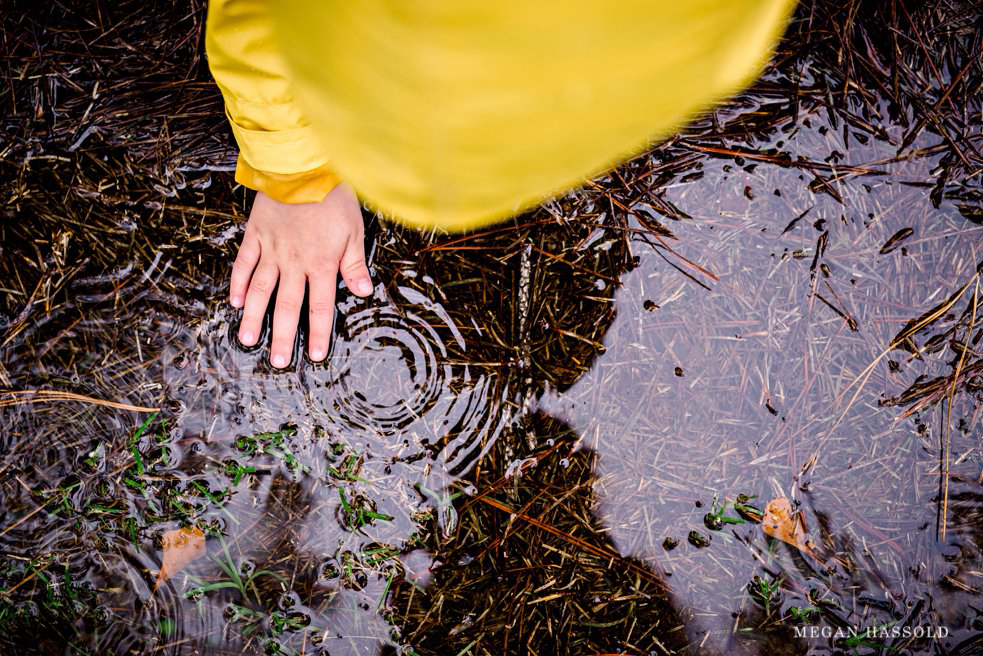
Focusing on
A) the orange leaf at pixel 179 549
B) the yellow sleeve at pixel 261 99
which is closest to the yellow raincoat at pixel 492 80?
the yellow sleeve at pixel 261 99

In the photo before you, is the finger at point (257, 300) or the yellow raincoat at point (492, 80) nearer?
the yellow raincoat at point (492, 80)

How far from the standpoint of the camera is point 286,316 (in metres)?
1.73

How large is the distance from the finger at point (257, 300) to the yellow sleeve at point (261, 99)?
39cm

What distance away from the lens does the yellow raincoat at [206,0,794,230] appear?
1.71ft

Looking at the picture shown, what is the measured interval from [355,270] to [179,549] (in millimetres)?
963

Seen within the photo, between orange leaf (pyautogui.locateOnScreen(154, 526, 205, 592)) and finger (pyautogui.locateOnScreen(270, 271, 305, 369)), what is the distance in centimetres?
54

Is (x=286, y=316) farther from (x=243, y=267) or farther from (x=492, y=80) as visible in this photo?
(x=492, y=80)

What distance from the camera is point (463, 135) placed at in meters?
0.62

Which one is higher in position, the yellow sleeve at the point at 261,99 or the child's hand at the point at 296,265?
the yellow sleeve at the point at 261,99

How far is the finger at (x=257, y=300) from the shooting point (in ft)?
5.66

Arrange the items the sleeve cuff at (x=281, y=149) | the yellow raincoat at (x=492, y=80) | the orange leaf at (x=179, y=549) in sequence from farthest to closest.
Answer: the orange leaf at (x=179, y=549) → the sleeve cuff at (x=281, y=149) → the yellow raincoat at (x=492, y=80)

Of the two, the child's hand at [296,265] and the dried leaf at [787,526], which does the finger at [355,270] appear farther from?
the dried leaf at [787,526]

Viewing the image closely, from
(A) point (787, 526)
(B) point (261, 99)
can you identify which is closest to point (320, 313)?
(B) point (261, 99)

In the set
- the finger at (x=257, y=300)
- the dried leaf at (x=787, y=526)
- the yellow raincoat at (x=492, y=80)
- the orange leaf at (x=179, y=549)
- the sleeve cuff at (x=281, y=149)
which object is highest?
the yellow raincoat at (x=492, y=80)
